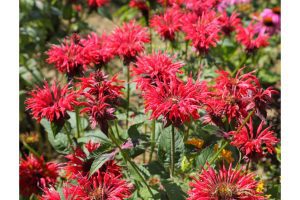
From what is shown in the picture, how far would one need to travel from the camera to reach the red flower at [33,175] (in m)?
2.05

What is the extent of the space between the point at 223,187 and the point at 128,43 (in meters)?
0.83

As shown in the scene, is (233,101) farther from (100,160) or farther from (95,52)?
(95,52)

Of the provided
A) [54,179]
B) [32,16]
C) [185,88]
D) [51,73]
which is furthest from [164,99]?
[51,73]

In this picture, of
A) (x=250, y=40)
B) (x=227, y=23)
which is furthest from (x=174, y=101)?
(x=227, y=23)

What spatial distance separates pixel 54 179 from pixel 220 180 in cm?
88

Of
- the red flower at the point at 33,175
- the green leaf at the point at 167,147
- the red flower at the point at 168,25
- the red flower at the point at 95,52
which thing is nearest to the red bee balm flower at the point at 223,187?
the green leaf at the point at 167,147

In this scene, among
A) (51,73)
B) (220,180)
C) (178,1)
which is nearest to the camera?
(220,180)

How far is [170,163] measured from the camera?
1797 millimetres

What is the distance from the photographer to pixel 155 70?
1714mm

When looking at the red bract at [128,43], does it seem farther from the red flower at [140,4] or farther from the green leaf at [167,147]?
the red flower at [140,4]

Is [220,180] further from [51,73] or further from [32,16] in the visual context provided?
[51,73]

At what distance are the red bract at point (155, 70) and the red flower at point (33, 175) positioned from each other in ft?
2.11

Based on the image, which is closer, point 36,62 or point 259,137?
point 259,137

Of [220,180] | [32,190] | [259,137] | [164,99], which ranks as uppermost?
[164,99]
